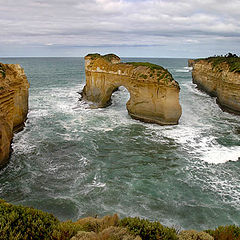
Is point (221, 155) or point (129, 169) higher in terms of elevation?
point (221, 155)

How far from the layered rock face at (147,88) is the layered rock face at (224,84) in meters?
8.52

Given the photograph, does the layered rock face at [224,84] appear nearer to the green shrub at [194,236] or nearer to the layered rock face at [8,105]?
the green shrub at [194,236]

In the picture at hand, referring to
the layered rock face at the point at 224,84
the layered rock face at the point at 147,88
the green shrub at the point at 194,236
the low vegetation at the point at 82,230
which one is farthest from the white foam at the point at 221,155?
the layered rock face at the point at 224,84

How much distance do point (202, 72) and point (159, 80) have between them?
21.7 meters

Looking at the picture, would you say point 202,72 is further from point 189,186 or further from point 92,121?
point 189,186

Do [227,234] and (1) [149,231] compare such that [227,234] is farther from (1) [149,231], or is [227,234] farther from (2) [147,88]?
(2) [147,88]

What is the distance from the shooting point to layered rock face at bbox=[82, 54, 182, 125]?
23.1m

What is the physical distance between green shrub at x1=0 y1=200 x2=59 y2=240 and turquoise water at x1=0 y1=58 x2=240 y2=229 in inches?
133

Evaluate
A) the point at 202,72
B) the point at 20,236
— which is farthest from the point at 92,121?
the point at 202,72

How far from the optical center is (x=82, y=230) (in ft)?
24.4

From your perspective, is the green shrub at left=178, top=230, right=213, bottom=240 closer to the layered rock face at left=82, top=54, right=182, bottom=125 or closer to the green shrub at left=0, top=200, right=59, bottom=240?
the green shrub at left=0, top=200, right=59, bottom=240

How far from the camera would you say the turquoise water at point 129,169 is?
11680 millimetres

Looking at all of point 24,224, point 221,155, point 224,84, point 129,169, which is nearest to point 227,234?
point 24,224

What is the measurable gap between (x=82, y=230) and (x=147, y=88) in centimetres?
1880
